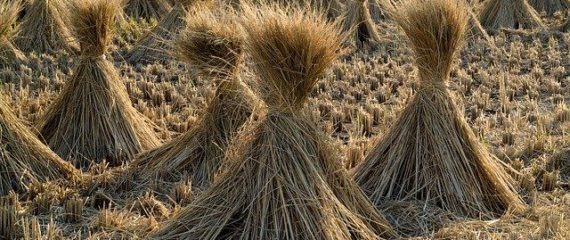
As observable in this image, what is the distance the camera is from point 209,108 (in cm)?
494

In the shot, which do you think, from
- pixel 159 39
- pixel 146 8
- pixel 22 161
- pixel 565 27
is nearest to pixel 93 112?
pixel 22 161

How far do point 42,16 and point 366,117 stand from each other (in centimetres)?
411

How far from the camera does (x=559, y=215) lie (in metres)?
4.08

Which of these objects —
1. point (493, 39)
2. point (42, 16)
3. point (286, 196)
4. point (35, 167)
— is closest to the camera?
point (286, 196)

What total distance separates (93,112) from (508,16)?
6455 mm

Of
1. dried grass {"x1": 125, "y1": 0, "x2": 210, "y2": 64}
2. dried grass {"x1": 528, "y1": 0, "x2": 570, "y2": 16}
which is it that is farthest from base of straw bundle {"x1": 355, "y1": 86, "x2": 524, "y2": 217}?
dried grass {"x1": 528, "y1": 0, "x2": 570, "y2": 16}

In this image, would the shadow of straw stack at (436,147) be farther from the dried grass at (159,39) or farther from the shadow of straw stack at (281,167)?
the dried grass at (159,39)

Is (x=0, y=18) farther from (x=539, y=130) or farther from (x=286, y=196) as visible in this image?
(x=539, y=130)

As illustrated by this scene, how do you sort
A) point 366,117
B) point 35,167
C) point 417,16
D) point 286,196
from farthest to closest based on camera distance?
1. point 366,117
2. point 35,167
3. point 417,16
4. point 286,196

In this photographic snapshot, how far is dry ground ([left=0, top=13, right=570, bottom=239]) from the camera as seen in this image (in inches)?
163

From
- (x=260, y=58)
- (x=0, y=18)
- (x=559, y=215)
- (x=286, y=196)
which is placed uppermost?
(x=0, y=18)

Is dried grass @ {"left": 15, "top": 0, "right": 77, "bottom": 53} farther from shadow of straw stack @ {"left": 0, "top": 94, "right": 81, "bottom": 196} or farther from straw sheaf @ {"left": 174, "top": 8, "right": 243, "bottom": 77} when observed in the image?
straw sheaf @ {"left": 174, "top": 8, "right": 243, "bottom": 77}

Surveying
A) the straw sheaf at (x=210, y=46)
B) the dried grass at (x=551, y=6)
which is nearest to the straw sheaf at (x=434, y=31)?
the straw sheaf at (x=210, y=46)

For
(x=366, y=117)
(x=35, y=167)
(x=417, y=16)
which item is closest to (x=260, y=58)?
(x=417, y=16)
